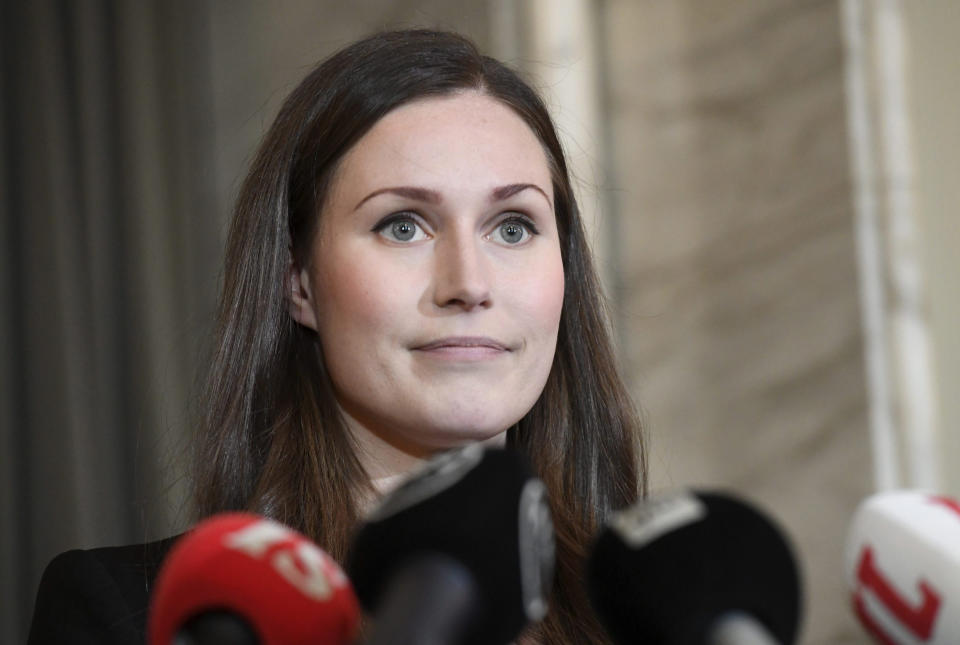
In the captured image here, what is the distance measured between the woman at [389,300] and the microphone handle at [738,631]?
723mm

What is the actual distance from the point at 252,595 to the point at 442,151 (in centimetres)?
90

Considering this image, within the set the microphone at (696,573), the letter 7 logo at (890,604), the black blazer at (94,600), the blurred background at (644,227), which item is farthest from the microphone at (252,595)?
the blurred background at (644,227)

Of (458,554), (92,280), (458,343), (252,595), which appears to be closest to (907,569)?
(458,554)

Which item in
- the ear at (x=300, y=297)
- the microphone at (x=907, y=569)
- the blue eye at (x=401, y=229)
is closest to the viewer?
the microphone at (x=907, y=569)

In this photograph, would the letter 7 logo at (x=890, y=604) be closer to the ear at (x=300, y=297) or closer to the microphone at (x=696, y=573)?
the microphone at (x=696, y=573)

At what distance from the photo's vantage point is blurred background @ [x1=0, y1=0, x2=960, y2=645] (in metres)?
2.61

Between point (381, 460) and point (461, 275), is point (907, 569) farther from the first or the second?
point (381, 460)

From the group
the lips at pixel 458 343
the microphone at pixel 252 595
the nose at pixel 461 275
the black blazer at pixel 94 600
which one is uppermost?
the nose at pixel 461 275

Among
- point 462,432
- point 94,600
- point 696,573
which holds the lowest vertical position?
point 94,600

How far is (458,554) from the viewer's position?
79 cm

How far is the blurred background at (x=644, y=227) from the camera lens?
2.61 meters

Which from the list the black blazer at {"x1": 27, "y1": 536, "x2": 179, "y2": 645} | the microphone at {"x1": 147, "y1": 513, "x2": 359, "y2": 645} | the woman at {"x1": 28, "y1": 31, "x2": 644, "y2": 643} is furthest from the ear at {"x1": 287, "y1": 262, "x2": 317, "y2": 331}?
the microphone at {"x1": 147, "y1": 513, "x2": 359, "y2": 645}

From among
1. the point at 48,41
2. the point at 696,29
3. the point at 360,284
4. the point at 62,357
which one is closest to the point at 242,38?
the point at 48,41

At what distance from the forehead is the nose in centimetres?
7
